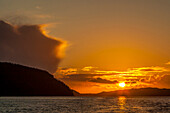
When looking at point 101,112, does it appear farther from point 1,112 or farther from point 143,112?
point 1,112

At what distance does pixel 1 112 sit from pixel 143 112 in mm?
48028

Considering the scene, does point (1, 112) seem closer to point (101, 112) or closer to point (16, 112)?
point (16, 112)

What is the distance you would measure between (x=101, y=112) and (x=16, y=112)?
28.6m

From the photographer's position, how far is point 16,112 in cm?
8925

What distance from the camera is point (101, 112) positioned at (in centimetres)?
9081

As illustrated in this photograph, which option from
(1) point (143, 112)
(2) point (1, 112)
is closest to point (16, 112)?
(2) point (1, 112)

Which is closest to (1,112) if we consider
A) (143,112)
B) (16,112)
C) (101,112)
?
(16,112)

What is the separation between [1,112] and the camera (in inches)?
3452

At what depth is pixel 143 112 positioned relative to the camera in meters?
92.4

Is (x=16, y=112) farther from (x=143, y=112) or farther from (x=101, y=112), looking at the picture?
(x=143, y=112)

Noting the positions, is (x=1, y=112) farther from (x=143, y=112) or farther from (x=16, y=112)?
(x=143, y=112)

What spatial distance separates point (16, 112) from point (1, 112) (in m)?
4.81

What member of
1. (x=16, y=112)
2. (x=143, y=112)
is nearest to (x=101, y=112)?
(x=143, y=112)
